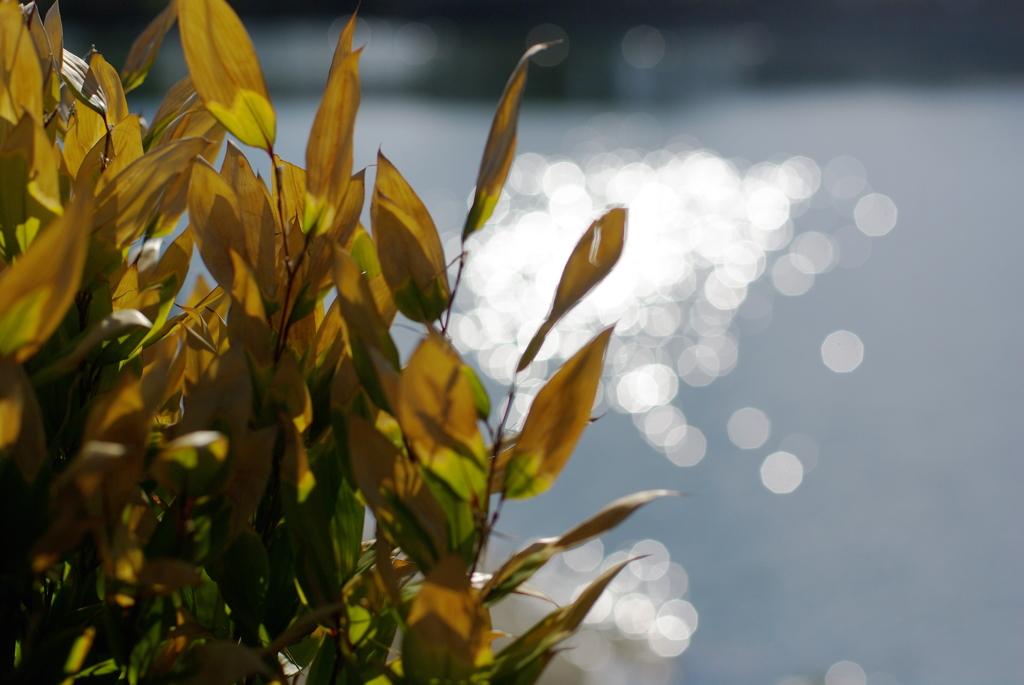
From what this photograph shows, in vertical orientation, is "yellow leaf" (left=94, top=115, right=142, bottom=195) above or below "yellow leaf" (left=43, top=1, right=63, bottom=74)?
below

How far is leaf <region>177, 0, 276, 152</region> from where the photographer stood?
0.60 ft

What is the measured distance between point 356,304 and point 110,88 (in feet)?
0.48

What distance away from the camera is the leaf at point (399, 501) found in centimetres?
17

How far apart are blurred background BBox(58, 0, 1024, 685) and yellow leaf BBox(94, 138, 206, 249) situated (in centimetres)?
9

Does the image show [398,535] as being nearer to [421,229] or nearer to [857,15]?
[421,229]

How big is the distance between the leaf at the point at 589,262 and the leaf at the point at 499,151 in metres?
0.02

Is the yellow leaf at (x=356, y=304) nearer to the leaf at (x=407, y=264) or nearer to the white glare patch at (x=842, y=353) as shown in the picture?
the leaf at (x=407, y=264)

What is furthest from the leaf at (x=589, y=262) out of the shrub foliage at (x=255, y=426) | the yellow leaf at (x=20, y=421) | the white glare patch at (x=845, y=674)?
the white glare patch at (x=845, y=674)

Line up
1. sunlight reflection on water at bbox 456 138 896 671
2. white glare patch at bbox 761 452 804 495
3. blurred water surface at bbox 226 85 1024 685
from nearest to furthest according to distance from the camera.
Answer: blurred water surface at bbox 226 85 1024 685, sunlight reflection on water at bbox 456 138 896 671, white glare patch at bbox 761 452 804 495

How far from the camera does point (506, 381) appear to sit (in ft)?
8.30

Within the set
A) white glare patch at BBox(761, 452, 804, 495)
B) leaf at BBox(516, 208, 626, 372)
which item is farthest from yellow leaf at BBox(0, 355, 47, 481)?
white glare patch at BBox(761, 452, 804, 495)

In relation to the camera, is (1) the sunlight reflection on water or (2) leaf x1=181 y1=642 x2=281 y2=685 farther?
(1) the sunlight reflection on water

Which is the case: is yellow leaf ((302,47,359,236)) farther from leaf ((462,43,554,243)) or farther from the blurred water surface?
the blurred water surface

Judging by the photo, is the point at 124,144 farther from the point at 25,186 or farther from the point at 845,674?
the point at 845,674
